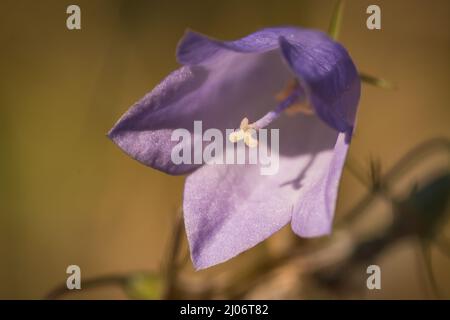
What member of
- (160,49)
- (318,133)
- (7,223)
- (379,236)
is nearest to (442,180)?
(379,236)

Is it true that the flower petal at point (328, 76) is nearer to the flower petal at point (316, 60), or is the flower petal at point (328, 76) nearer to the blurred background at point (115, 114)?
the flower petal at point (316, 60)

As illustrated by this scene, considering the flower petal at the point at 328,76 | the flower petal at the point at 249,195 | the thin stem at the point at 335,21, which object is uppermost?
the thin stem at the point at 335,21

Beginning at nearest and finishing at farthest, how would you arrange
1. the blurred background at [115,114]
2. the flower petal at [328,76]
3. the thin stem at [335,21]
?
the flower petal at [328,76]
the thin stem at [335,21]
the blurred background at [115,114]

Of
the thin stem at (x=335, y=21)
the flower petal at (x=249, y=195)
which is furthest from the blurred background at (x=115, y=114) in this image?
the thin stem at (x=335, y=21)

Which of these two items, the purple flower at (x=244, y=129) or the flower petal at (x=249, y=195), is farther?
the flower petal at (x=249, y=195)

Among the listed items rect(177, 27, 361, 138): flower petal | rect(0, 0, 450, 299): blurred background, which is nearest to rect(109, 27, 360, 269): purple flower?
rect(177, 27, 361, 138): flower petal

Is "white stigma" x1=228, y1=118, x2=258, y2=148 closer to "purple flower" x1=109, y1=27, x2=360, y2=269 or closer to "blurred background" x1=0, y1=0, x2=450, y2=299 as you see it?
"purple flower" x1=109, y1=27, x2=360, y2=269
